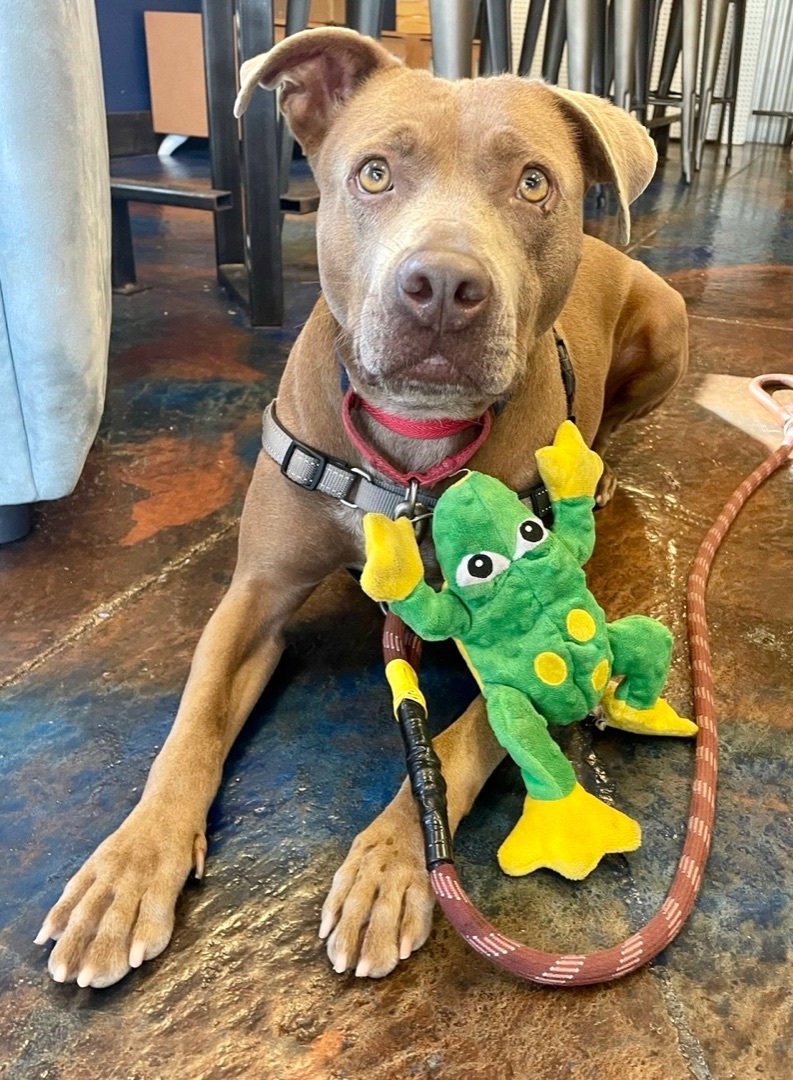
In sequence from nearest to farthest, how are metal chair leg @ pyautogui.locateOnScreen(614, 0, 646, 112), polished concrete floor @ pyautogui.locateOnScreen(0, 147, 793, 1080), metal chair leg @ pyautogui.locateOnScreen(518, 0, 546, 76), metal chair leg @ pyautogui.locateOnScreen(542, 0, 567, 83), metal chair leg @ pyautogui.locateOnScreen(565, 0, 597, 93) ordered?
polished concrete floor @ pyautogui.locateOnScreen(0, 147, 793, 1080), metal chair leg @ pyautogui.locateOnScreen(565, 0, 597, 93), metal chair leg @ pyautogui.locateOnScreen(614, 0, 646, 112), metal chair leg @ pyautogui.locateOnScreen(542, 0, 567, 83), metal chair leg @ pyautogui.locateOnScreen(518, 0, 546, 76)

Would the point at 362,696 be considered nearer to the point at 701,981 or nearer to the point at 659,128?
the point at 701,981

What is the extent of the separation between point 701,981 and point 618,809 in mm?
265

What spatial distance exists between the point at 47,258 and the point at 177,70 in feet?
16.1

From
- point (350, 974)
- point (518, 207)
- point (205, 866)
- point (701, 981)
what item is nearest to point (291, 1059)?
point (350, 974)

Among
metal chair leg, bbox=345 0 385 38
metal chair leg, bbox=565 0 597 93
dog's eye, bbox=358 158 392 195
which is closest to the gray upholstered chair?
dog's eye, bbox=358 158 392 195

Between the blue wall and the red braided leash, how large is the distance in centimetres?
557

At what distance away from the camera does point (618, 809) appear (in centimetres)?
124

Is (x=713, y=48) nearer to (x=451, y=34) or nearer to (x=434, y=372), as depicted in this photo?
(x=451, y=34)

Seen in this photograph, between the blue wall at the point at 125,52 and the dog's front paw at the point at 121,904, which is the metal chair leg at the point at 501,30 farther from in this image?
the dog's front paw at the point at 121,904

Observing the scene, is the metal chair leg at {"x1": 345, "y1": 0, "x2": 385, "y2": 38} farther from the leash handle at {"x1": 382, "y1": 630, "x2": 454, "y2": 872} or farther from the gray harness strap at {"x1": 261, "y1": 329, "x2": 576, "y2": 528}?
the leash handle at {"x1": 382, "y1": 630, "x2": 454, "y2": 872}

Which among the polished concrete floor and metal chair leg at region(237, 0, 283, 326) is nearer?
the polished concrete floor

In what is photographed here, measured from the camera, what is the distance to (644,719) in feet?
4.39

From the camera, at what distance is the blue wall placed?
562 centimetres

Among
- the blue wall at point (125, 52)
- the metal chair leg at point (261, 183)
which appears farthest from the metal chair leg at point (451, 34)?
the blue wall at point (125, 52)
